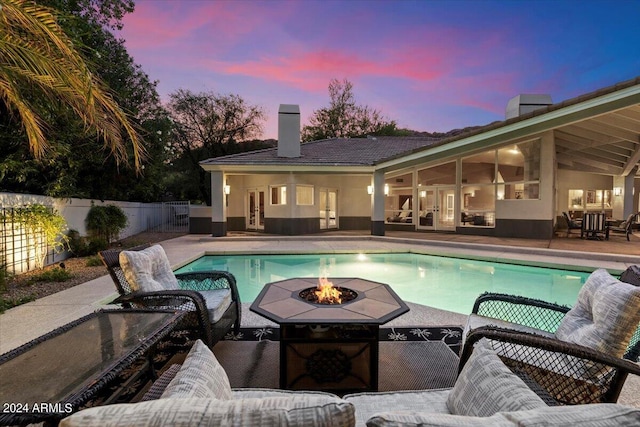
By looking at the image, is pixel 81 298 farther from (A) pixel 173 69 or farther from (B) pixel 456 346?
Answer: (A) pixel 173 69

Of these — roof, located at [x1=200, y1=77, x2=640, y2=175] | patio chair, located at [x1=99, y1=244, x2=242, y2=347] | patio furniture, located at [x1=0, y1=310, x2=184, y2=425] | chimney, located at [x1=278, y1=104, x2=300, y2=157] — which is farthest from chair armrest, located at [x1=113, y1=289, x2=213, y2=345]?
chimney, located at [x1=278, y1=104, x2=300, y2=157]

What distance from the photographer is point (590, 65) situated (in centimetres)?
2791

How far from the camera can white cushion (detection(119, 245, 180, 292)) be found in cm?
297

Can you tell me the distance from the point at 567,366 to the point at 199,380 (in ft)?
6.93

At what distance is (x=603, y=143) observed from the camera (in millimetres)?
10070

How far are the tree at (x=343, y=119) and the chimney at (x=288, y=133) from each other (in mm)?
16129

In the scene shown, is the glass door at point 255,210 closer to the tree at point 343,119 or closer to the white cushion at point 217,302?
the white cushion at point 217,302

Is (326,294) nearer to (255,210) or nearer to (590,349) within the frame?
(590,349)

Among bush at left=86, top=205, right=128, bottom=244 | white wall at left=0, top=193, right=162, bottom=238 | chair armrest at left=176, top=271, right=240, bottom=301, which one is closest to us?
chair armrest at left=176, top=271, right=240, bottom=301

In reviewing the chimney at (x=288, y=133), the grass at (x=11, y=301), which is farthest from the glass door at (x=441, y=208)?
the grass at (x=11, y=301)

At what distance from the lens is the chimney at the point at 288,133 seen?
13398 mm

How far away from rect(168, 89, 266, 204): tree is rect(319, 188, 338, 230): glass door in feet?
36.8

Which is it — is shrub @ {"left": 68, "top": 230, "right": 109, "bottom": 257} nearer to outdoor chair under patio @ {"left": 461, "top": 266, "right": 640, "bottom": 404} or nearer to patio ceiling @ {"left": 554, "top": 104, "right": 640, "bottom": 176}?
outdoor chair under patio @ {"left": 461, "top": 266, "right": 640, "bottom": 404}

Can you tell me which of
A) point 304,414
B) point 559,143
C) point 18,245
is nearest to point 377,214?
point 559,143
